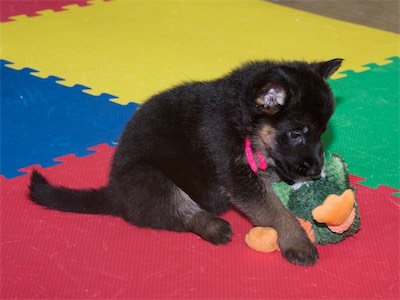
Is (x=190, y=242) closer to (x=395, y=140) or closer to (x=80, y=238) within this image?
(x=80, y=238)

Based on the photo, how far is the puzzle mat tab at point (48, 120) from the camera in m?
4.37

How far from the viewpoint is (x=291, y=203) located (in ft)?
11.0

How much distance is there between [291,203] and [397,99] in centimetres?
217

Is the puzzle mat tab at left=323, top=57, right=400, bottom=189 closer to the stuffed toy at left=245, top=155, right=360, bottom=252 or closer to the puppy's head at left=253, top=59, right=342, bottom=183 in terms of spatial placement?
the stuffed toy at left=245, top=155, right=360, bottom=252

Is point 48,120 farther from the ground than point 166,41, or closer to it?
farther from the ground

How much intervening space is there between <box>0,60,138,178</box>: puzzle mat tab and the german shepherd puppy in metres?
0.90

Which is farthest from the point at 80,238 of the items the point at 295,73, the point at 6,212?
the point at 295,73

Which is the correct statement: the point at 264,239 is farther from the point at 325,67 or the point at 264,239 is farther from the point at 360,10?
the point at 360,10

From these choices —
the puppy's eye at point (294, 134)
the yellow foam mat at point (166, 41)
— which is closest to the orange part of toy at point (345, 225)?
the puppy's eye at point (294, 134)

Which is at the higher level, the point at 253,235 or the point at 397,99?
the point at 253,235

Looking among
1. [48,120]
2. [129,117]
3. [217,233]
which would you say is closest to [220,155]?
[217,233]

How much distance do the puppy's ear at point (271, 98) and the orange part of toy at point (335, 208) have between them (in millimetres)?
497

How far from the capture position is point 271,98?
9.82 ft

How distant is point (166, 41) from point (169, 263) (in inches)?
150
